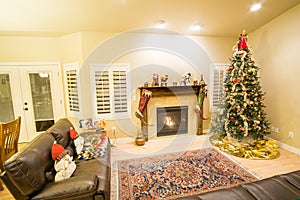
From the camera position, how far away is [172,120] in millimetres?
4547

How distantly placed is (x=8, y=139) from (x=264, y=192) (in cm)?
337

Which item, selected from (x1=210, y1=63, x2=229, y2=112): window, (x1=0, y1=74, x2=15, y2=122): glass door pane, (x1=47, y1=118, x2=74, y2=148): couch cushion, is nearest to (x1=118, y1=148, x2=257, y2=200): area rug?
(x1=47, y1=118, x2=74, y2=148): couch cushion

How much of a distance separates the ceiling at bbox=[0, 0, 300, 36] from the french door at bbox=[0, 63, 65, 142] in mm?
830

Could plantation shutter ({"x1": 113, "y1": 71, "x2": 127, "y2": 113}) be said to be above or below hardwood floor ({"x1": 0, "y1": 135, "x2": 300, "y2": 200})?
above

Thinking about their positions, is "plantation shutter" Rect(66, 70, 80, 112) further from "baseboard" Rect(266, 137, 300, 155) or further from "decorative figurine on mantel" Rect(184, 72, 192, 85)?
"baseboard" Rect(266, 137, 300, 155)

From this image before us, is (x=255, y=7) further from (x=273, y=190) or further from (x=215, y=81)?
(x=273, y=190)

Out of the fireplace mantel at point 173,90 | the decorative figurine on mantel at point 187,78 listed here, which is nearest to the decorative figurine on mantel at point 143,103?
the fireplace mantel at point 173,90

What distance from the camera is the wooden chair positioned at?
7.68ft

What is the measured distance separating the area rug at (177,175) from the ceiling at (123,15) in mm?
2874

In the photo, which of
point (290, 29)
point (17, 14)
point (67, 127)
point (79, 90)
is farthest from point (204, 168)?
point (17, 14)

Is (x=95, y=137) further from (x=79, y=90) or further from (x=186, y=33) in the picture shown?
(x=186, y=33)

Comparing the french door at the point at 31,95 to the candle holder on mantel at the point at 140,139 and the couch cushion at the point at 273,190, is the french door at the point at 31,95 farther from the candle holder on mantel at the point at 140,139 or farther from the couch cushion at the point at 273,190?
the couch cushion at the point at 273,190

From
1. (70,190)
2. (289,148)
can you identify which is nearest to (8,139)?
(70,190)

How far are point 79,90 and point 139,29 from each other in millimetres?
2004
